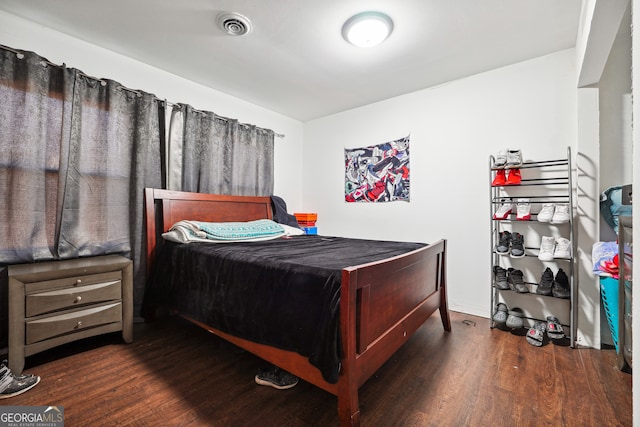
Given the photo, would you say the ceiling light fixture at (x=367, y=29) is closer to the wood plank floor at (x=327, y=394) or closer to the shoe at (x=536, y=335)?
the wood plank floor at (x=327, y=394)

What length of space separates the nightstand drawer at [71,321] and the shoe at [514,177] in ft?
10.5

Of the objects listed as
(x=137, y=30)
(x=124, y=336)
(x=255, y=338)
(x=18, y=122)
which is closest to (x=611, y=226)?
(x=255, y=338)

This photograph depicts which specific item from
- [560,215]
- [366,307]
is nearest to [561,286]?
[560,215]

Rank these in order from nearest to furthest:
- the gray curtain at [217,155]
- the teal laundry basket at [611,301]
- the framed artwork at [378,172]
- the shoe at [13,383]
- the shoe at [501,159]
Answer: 1. the shoe at [13,383]
2. the teal laundry basket at [611,301]
3. the shoe at [501,159]
4. the gray curtain at [217,155]
5. the framed artwork at [378,172]

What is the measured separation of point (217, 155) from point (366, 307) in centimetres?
240

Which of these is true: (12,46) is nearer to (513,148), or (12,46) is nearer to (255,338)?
(255,338)

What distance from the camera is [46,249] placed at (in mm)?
2008

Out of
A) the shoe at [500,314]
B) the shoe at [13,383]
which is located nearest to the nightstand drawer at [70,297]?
the shoe at [13,383]

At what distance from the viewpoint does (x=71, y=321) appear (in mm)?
1803

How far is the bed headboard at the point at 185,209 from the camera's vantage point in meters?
2.44

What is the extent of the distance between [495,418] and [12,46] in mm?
3630

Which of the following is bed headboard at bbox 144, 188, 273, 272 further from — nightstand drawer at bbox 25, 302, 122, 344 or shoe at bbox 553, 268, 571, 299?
shoe at bbox 553, 268, 571, 299

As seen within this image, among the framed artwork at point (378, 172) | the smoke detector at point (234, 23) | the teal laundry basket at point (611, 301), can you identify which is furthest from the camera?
the framed artwork at point (378, 172)

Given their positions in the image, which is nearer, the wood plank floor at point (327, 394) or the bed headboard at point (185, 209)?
the wood plank floor at point (327, 394)
